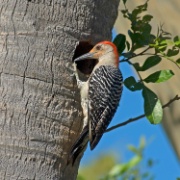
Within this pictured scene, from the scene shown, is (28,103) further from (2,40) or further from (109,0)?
(109,0)

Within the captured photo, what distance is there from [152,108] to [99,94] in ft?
1.60

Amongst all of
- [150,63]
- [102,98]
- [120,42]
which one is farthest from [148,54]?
[102,98]

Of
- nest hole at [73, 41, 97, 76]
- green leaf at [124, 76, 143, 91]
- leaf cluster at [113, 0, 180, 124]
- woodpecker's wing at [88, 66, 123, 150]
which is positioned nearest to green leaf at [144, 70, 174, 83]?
leaf cluster at [113, 0, 180, 124]

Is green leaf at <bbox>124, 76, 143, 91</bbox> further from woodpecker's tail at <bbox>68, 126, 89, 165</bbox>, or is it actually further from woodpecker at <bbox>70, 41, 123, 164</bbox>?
woodpecker's tail at <bbox>68, 126, 89, 165</bbox>

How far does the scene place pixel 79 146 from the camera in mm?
4137

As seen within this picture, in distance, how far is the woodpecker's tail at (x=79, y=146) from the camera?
13.4 ft

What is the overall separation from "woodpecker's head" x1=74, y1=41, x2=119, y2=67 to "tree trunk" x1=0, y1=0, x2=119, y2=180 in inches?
8.5

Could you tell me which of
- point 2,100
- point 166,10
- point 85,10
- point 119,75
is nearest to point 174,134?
point 166,10

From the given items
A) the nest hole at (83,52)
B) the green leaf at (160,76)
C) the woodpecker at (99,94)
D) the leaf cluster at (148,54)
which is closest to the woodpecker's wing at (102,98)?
the woodpecker at (99,94)

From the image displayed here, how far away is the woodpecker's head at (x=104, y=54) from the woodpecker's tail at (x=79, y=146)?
45 cm

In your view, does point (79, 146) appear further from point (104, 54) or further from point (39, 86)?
point (104, 54)

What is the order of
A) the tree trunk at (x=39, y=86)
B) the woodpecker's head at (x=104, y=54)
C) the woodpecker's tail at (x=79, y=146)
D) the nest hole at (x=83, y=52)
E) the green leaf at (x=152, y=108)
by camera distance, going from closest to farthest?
the tree trunk at (x=39, y=86)
the woodpecker's tail at (x=79, y=146)
the green leaf at (x=152, y=108)
the nest hole at (x=83, y=52)
the woodpecker's head at (x=104, y=54)

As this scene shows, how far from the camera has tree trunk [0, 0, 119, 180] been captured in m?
3.86

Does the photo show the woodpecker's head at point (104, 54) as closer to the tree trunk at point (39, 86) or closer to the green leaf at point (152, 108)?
the tree trunk at point (39, 86)
